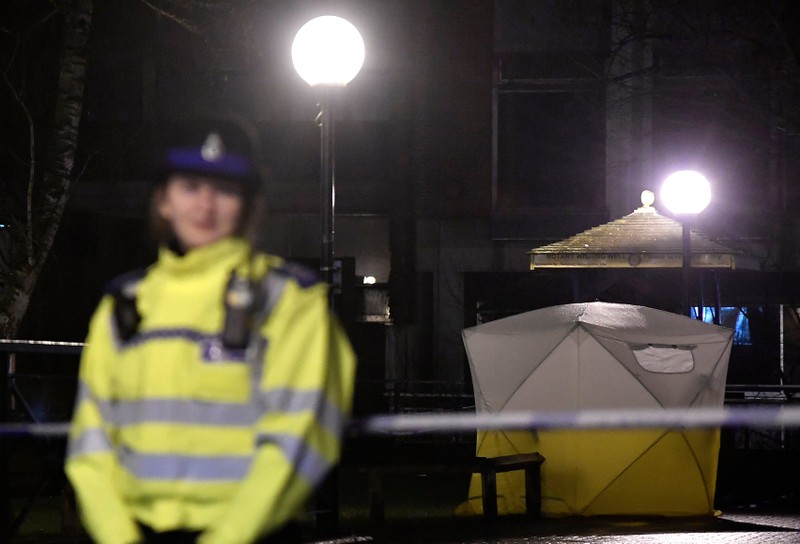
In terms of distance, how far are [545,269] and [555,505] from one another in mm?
5094

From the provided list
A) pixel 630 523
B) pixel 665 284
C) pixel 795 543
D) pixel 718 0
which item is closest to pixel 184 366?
pixel 795 543

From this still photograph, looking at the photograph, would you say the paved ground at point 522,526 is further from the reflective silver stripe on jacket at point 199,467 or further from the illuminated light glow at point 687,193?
the reflective silver stripe on jacket at point 199,467

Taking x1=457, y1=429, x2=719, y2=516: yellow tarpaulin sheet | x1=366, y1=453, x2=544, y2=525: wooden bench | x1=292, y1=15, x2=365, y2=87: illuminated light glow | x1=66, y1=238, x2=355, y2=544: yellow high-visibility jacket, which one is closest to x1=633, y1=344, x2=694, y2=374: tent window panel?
x1=457, y1=429, x2=719, y2=516: yellow tarpaulin sheet

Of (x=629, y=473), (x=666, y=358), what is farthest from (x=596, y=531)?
(x=666, y=358)

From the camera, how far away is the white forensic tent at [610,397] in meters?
15.5

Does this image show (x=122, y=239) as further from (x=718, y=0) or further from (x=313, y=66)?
(x=313, y=66)

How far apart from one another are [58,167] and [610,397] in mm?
7485

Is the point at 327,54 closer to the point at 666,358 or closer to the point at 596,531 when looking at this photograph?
the point at 596,531

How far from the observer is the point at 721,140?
91.7 feet

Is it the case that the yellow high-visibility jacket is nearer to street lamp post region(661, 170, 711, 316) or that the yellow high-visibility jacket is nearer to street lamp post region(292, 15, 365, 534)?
street lamp post region(292, 15, 365, 534)

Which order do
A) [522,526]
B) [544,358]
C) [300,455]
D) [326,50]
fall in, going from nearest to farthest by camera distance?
[300,455] < [326,50] < [522,526] < [544,358]

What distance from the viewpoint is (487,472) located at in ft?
49.1

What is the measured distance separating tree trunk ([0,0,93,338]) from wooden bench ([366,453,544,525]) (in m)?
5.77

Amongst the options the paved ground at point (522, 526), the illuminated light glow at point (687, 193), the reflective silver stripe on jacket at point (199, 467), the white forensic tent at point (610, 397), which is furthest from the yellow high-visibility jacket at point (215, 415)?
the illuminated light glow at point (687, 193)
